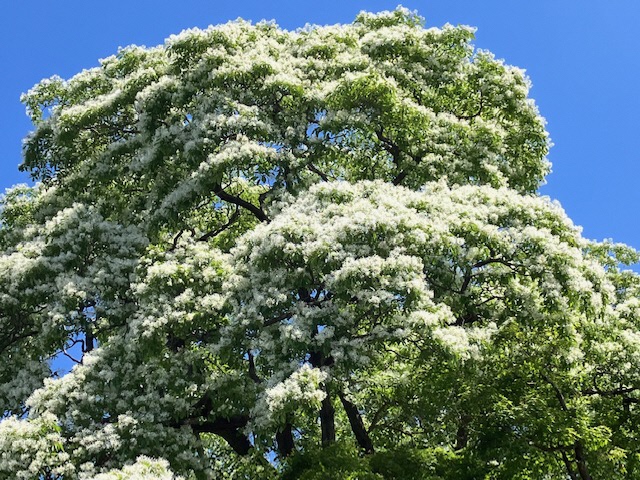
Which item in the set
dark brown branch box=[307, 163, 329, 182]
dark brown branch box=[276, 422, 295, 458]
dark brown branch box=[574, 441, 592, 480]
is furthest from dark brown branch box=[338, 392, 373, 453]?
dark brown branch box=[307, 163, 329, 182]

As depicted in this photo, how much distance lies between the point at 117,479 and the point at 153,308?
174 inches

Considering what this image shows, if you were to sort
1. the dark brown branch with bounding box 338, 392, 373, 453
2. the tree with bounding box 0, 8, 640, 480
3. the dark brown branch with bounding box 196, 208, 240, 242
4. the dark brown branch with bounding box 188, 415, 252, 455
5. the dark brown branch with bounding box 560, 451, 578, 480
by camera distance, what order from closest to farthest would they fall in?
the tree with bounding box 0, 8, 640, 480, the dark brown branch with bounding box 560, 451, 578, 480, the dark brown branch with bounding box 188, 415, 252, 455, the dark brown branch with bounding box 338, 392, 373, 453, the dark brown branch with bounding box 196, 208, 240, 242

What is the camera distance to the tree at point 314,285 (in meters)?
15.4

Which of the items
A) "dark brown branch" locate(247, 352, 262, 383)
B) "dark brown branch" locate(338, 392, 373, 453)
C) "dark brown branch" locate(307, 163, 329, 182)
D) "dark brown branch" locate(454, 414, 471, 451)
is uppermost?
"dark brown branch" locate(307, 163, 329, 182)

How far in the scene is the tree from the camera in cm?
1540

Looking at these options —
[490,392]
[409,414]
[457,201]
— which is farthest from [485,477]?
[457,201]

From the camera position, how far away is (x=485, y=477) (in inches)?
610

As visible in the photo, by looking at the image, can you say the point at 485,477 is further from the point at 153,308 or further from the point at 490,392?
the point at 153,308

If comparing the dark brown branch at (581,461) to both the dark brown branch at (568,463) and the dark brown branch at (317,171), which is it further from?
the dark brown branch at (317,171)

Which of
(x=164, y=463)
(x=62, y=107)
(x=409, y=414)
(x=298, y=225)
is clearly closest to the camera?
(x=164, y=463)

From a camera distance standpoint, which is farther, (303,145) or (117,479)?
(303,145)

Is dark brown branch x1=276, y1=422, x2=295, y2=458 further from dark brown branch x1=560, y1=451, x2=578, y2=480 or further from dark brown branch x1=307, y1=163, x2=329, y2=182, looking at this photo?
dark brown branch x1=307, y1=163, x2=329, y2=182

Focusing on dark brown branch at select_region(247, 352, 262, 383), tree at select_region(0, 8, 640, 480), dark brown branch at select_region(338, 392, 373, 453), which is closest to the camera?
tree at select_region(0, 8, 640, 480)

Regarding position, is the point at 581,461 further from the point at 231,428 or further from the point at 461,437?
the point at 231,428
